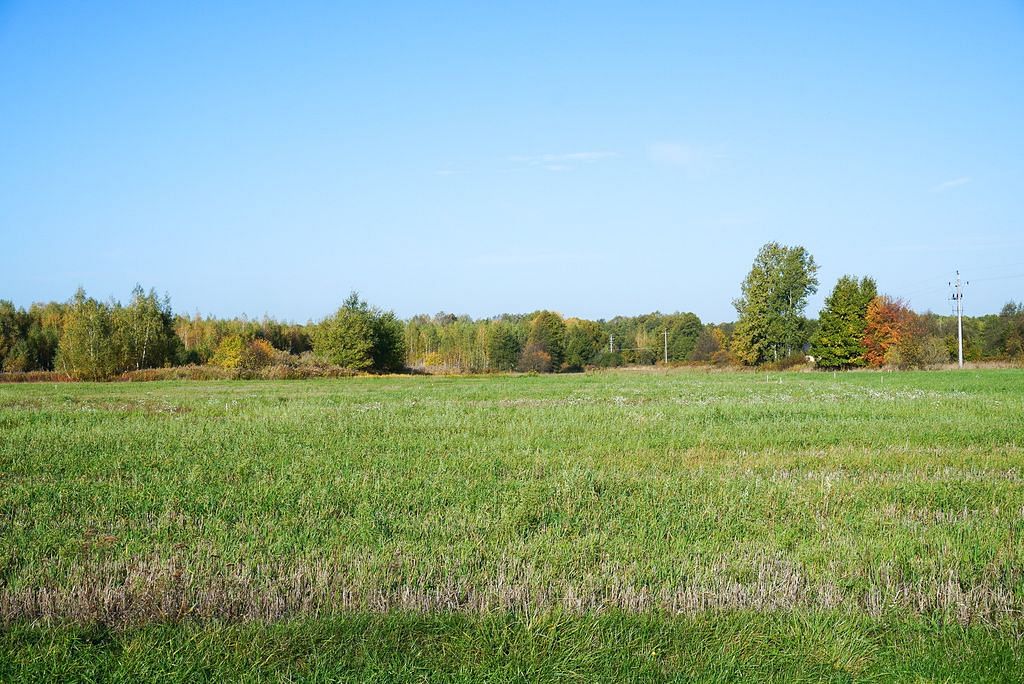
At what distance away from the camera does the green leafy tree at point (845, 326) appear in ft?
233

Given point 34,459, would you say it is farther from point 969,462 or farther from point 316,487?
point 969,462

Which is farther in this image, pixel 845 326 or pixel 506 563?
pixel 845 326

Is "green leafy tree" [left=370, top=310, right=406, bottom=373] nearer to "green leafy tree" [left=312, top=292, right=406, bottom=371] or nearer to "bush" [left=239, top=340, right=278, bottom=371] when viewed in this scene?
"green leafy tree" [left=312, top=292, right=406, bottom=371]

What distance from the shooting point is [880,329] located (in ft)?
234

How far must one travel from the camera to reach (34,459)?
41.0ft

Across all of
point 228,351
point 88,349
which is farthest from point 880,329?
point 88,349

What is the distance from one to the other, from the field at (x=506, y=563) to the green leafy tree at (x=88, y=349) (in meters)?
51.4

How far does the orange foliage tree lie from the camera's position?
2790 inches

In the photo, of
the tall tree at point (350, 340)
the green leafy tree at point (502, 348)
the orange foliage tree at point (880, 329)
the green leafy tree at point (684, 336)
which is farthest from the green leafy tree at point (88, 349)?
the green leafy tree at point (684, 336)

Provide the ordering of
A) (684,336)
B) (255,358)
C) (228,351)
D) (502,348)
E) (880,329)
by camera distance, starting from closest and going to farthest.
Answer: (255,358) < (880,329) < (228,351) < (502,348) < (684,336)

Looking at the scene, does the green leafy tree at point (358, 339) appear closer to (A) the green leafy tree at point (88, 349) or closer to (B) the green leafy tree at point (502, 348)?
(A) the green leafy tree at point (88, 349)

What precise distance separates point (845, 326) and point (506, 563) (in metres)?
72.9

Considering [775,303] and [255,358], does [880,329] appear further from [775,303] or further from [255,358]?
[255,358]

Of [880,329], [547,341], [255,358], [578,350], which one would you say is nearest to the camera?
[255,358]
